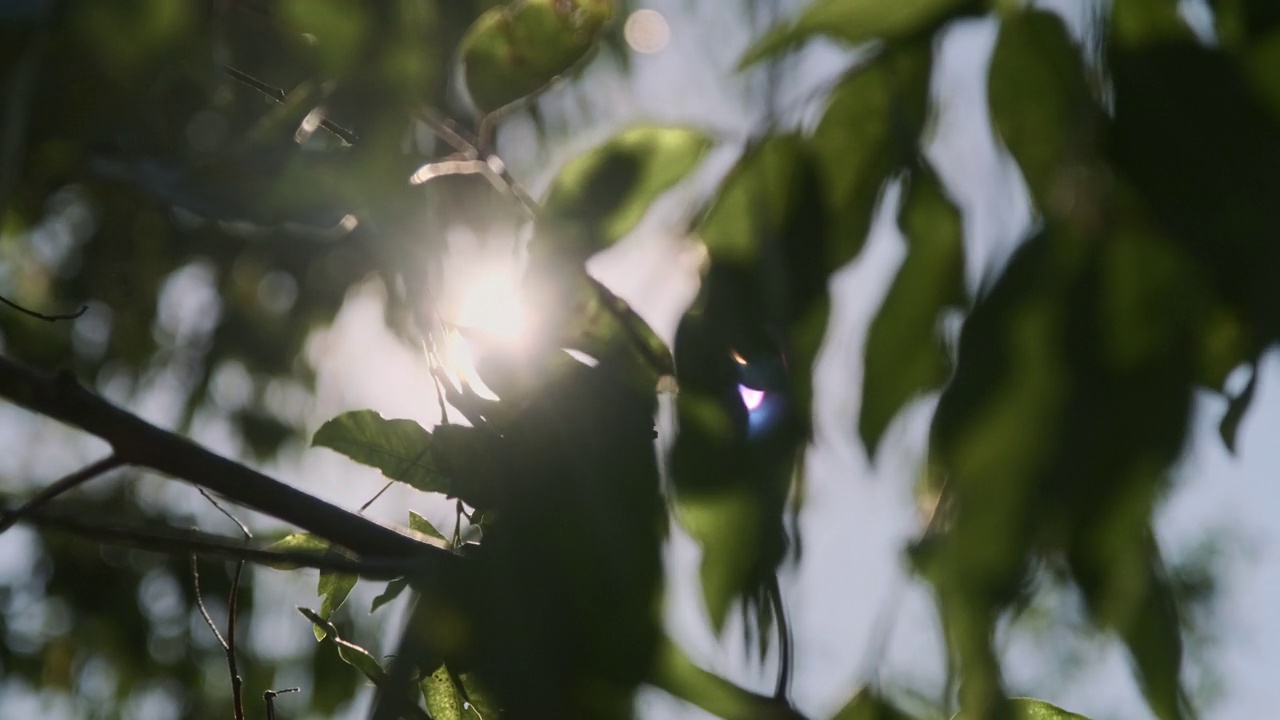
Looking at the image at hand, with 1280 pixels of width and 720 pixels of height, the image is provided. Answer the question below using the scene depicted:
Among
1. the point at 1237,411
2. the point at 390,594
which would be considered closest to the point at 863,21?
the point at 1237,411

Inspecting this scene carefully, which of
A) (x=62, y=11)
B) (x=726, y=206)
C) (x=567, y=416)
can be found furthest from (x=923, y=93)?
(x=62, y=11)

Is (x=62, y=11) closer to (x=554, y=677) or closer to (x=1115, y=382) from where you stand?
(x=554, y=677)

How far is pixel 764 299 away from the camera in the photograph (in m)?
0.43

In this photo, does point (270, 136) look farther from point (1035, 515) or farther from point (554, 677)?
point (1035, 515)

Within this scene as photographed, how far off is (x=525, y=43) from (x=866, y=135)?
6.1 inches

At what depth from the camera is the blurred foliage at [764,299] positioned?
1.20ft

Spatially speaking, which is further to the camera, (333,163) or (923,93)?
(923,93)

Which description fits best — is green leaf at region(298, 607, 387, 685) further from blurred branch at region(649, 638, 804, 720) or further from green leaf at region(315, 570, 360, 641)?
blurred branch at region(649, 638, 804, 720)

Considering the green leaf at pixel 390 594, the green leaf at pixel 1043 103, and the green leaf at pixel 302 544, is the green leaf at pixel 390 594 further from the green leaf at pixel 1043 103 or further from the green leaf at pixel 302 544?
the green leaf at pixel 1043 103

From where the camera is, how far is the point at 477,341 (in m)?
0.42

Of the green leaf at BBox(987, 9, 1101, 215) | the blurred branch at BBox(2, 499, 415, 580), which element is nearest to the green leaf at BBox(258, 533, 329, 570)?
the blurred branch at BBox(2, 499, 415, 580)

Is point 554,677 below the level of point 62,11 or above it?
below

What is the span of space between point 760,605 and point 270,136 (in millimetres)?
240

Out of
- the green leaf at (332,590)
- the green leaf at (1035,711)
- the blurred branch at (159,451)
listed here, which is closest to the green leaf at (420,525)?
the green leaf at (332,590)
